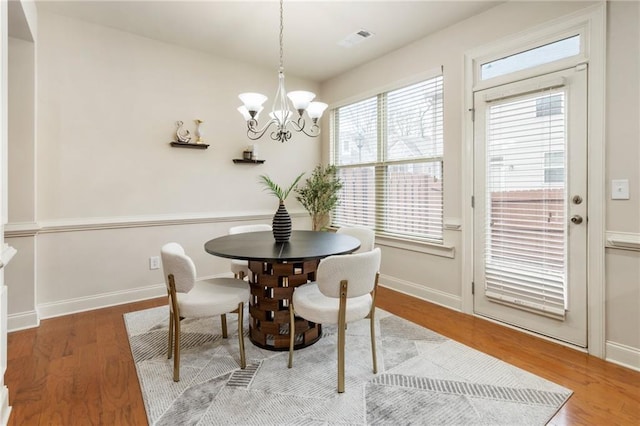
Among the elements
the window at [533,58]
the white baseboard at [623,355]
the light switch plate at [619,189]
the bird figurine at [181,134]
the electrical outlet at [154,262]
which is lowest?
the white baseboard at [623,355]

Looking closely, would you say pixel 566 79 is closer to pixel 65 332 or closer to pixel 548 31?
pixel 548 31

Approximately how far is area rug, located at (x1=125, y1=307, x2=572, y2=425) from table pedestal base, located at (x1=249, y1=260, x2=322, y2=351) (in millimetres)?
92

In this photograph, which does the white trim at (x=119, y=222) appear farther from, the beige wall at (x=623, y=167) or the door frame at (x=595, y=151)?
the beige wall at (x=623, y=167)

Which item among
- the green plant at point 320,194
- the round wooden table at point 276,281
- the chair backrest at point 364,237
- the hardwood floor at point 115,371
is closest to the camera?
the hardwood floor at point 115,371

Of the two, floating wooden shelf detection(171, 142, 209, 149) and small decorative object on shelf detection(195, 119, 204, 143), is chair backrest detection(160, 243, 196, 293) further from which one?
small decorative object on shelf detection(195, 119, 204, 143)

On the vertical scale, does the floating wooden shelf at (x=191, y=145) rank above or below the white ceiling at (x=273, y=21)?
below

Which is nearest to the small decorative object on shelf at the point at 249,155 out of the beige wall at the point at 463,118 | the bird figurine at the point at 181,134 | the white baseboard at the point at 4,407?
the bird figurine at the point at 181,134

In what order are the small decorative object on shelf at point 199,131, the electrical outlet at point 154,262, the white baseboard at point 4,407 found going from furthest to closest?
the small decorative object on shelf at point 199,131, the electrical outlet at point 154,262, the white baseboard at point 4,407

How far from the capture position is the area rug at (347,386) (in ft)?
5.57

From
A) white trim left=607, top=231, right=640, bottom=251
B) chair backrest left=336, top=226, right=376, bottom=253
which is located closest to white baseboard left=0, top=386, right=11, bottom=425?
chair backrest left=336, top=226, right=376, bottom=253

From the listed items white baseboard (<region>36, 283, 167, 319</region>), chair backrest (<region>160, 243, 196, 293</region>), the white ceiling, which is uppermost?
the white ceiling

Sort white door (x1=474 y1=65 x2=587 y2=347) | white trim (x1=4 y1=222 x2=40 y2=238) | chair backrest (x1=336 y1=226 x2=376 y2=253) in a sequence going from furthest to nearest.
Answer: chair backrest (x1=336 y1=226 x2=376 y2=253)
white trim (x1=4 y1=222 x2=40 y2=238)
white door (x1=474 y1=65 x2=587 y2=347)

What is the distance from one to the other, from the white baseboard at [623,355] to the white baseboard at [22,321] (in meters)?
4.42

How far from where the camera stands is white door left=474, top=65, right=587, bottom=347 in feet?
7.89
